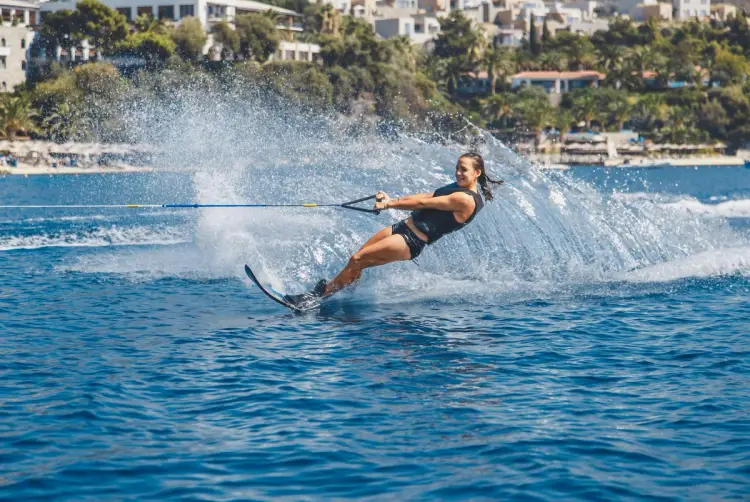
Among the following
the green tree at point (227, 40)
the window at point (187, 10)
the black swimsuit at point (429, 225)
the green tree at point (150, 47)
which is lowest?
the black swimsuit at point (429, 225)

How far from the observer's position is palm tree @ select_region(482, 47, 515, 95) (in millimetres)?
113438

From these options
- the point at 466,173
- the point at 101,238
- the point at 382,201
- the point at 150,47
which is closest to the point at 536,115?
the point at 150,47

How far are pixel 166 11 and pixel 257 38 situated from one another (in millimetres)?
11518

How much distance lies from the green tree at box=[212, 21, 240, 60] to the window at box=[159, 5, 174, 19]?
9.16 meters

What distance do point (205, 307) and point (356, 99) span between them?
77027 mm

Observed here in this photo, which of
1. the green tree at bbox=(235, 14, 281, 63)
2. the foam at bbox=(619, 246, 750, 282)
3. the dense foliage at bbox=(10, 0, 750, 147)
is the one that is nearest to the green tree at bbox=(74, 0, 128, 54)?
the dense foliage at bbox=(10, 0, 750, 147)

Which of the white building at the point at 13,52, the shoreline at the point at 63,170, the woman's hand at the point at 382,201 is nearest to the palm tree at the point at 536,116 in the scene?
the shoreline at the point at 63,170

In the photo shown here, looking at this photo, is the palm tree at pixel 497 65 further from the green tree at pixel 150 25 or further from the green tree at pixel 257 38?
the green tree at pixel 150 25

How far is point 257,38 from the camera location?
303 ft

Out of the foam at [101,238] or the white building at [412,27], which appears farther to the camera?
the white building at [412,27]

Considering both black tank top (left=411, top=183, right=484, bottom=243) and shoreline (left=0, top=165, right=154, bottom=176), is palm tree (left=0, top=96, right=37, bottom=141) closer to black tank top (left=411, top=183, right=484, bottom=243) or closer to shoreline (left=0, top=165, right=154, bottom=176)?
shoreline (left=0, top=165, right=154, bottom=176)

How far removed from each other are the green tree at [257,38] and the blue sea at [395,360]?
239ft

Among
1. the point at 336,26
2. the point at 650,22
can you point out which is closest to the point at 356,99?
the point at 336,26

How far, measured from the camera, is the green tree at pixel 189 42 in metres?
86.4
